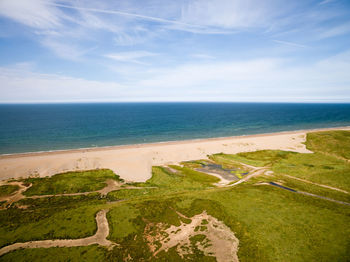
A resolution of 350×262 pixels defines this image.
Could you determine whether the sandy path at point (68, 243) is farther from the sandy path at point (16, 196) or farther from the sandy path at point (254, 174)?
the sandy path at point (254, 174)

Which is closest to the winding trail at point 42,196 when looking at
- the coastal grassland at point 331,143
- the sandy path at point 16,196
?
the sandy path at point 16,196

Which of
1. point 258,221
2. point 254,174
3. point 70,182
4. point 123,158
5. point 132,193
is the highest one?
point 258,221

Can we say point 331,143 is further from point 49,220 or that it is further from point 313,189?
point 49,220

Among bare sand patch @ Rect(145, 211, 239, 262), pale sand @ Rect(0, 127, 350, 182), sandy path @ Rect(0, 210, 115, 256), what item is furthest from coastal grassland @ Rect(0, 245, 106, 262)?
pale sand @ Rect(0, 127, 350, 182)

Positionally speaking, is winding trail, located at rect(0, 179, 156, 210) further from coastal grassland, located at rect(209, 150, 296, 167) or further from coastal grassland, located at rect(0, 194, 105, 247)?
coastal grassland, located at rect(209, 150, 296, 167)

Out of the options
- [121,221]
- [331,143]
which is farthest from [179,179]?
[331,143]
